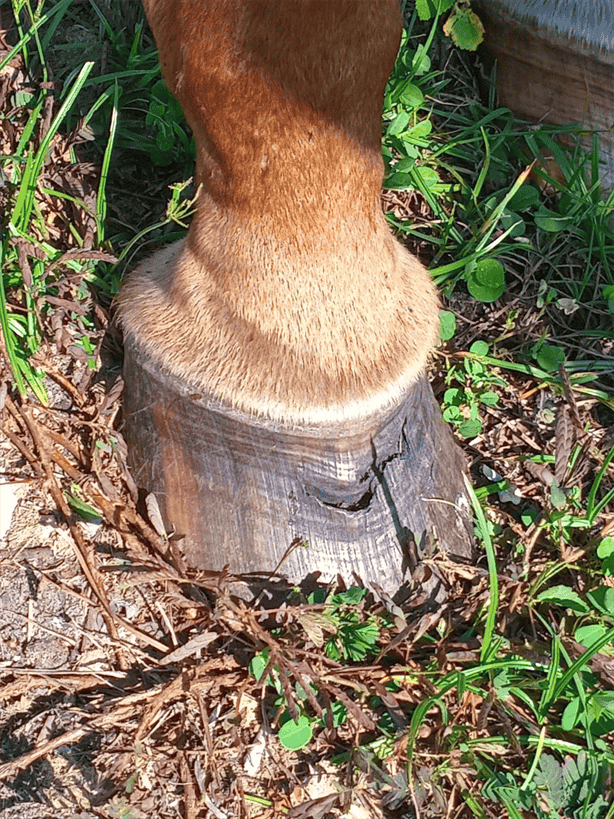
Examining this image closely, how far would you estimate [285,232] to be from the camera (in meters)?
1.30

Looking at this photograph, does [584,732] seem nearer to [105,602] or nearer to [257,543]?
[257,543]

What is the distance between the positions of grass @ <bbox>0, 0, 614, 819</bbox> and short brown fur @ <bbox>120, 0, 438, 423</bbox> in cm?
40

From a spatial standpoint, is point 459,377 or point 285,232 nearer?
point 285,232

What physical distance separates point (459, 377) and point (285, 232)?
0.99 metres

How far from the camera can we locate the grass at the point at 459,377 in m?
1.59

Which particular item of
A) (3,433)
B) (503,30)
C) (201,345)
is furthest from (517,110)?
(3,433)

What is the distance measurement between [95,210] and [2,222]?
9.3 inches

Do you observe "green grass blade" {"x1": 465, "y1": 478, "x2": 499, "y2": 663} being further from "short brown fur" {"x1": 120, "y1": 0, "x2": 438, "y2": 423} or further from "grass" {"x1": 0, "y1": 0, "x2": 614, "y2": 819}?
"short brown fur" {"x1": 120, "y1": 0, "x2": 438, "y2": 423}

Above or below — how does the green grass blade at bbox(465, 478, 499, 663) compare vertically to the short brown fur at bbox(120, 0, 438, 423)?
below

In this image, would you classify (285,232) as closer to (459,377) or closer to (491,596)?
(491,596)

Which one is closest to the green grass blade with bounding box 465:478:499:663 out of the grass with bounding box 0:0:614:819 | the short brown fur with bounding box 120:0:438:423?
the grass with bounding box 0:0:614:819

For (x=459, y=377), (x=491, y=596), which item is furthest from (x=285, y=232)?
(x=459, y=377)

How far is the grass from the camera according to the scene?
1588 millimetres

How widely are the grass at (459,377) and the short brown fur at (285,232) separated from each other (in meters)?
0.40
